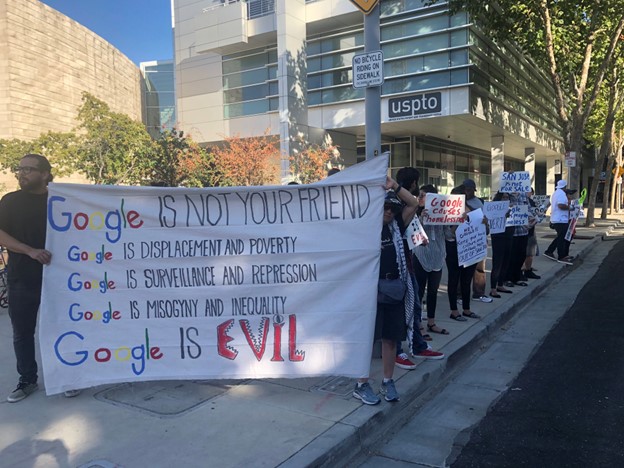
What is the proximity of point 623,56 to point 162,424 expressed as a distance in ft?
68.8

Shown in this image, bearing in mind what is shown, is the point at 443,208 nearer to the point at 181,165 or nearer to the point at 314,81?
the point at 181,165

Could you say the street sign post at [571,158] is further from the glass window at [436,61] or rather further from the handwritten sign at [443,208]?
the handwritten sign at [443,208]

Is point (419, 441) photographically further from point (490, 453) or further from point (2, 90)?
point (2, 90)

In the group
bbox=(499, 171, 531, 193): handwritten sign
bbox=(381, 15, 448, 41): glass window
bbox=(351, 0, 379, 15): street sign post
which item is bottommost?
bbox=(499, 171, 531, 193): handwritten sign

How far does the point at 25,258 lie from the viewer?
4164 millimetres

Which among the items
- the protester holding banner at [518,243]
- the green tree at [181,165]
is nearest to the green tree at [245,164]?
the green tree at [181,165]

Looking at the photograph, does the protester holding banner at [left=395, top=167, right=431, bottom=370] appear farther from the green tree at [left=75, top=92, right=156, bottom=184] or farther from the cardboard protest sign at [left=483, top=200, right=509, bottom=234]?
the green tree at [left=75, top=92, right=156, bottom=184]

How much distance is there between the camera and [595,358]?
5.46 m

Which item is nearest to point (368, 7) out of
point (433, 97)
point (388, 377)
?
point (388, 377)

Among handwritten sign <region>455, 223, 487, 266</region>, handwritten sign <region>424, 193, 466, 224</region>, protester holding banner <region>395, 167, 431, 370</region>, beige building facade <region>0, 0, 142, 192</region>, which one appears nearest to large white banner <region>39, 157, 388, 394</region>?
protester holding banner <region>395, 167, 431, 370</region>

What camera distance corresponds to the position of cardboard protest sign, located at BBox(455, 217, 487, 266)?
6.46m

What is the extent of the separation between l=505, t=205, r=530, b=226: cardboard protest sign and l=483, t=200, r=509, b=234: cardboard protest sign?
1.09 ft

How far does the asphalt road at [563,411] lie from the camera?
349 centimetres

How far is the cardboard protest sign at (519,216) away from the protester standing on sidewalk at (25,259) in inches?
268
